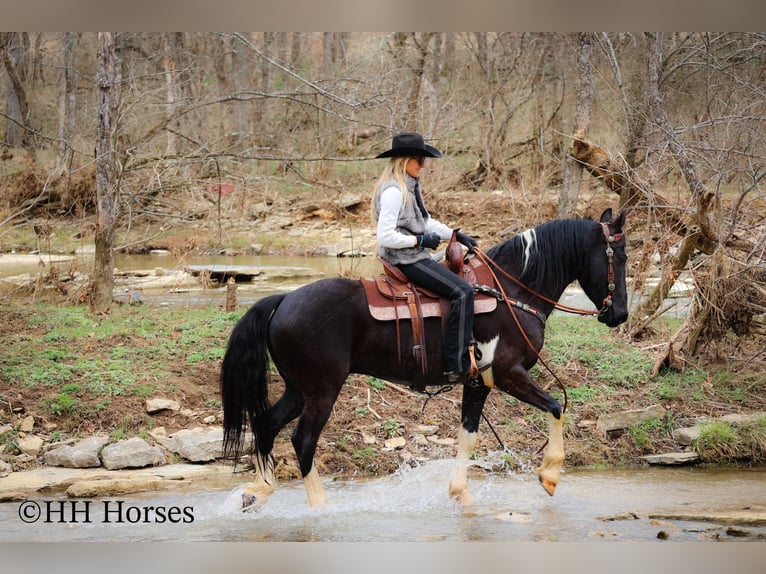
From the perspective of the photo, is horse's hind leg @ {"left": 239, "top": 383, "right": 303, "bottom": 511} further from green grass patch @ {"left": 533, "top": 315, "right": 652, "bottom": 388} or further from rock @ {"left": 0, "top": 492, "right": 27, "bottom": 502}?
green grass patch @ {"left": 533, "top": 315, "right": 652, "bottom": 388}

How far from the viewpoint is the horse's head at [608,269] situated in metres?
4.92

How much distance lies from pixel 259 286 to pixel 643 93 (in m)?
5.28

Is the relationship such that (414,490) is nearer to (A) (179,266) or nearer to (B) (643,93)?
(A) (179,266)

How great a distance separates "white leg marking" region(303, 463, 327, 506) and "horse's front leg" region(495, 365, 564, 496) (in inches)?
46.8

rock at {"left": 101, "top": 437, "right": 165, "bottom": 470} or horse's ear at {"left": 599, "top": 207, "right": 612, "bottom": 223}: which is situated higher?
horse's ear at {"left": 599, "top": 207, "right": 612, "bottom": 223}

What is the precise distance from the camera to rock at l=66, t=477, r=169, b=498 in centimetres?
512

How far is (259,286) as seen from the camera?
1083cm

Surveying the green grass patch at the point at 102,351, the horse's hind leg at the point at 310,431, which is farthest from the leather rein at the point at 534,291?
the green grass patch at the point at 102,351

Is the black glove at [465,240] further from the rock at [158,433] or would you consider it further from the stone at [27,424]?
the stone at [27,424]

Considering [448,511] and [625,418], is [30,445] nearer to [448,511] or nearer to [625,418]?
[448,511]

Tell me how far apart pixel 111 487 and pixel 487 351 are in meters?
2.48

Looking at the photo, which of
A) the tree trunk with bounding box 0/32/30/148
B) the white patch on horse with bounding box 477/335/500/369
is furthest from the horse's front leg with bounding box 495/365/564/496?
the tree trunk with bounding box 0/32/30/148
